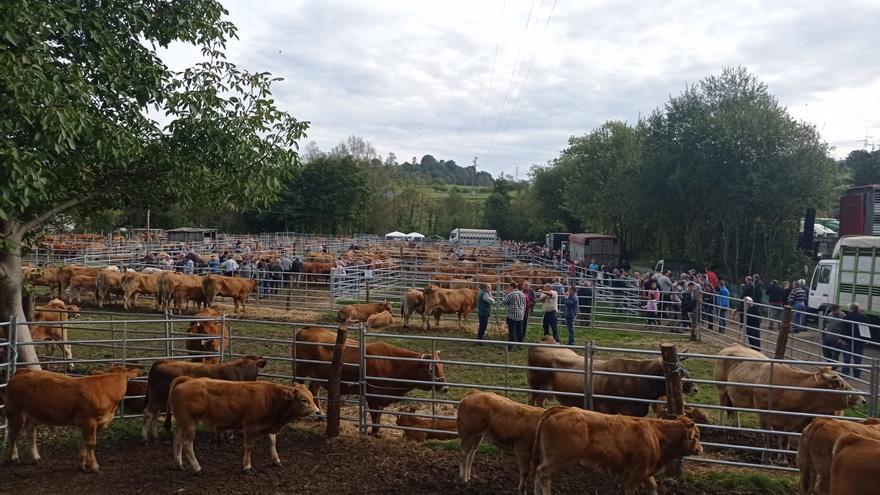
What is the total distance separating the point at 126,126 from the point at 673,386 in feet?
25.6

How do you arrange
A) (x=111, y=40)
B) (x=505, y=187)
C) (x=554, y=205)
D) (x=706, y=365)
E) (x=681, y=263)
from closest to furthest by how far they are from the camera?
(x=111, y=40) → (x=706, y=365) → (x=681, y=263) → (x=554, y=205) → (x=505, y=187)

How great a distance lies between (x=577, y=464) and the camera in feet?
20.6

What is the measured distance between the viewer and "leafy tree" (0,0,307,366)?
7102 mm

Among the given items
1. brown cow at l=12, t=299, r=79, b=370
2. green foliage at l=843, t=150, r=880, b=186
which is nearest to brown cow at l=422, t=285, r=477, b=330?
brown cow at l=12, t=299, r=79, b=370

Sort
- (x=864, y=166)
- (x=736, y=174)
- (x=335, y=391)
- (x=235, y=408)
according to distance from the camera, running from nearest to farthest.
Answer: (x=235, y=408) → (x=335, y=391) → (x=736, y=174) → (x=864, y=166)

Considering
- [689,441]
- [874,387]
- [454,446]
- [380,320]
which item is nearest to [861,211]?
[380,320]

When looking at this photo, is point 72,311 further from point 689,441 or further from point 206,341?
point 689,441

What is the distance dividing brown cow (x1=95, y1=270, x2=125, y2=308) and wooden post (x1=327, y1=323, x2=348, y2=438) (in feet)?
48.3

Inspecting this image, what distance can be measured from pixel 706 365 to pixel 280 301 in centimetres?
1340

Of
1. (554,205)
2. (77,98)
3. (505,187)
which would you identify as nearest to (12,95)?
(77,98)

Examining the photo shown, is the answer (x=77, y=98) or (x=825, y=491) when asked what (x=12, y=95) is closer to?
(x=77, y=98)

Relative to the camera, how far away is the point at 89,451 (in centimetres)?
694

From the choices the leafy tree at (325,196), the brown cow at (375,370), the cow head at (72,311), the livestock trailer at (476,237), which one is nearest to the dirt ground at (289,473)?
the brown cow at (375,370)

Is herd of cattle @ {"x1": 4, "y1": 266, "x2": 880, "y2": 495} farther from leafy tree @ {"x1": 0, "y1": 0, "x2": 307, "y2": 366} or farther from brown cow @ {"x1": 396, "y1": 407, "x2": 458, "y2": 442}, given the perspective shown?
leafy tree @ {"x1": 0, "y1": 0, "x2": 307, "y2": 366}
